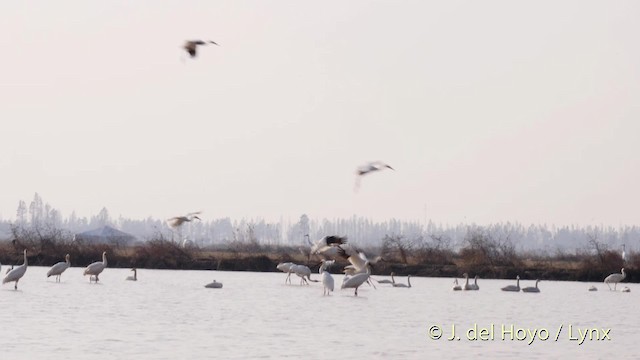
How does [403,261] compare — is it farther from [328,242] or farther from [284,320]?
[328,242]

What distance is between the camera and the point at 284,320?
2164cm

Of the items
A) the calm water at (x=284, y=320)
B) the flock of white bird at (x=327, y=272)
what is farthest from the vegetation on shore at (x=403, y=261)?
the calm water at (x=284, y=320)

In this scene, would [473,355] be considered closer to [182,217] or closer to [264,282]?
[182,217]

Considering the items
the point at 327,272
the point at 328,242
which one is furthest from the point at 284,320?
the point at 327,272

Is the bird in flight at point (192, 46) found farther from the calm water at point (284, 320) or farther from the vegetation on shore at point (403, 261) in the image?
the vegetation on shore at point (403, 261)

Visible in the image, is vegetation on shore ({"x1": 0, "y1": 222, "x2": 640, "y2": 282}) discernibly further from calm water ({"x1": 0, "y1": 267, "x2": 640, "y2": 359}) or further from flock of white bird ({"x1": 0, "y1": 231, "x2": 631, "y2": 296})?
calm water ({"x1": 0, "y1": 267, "x2": 640, "y2": 359})

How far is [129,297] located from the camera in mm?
27109

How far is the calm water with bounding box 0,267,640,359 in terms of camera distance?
1675 cm

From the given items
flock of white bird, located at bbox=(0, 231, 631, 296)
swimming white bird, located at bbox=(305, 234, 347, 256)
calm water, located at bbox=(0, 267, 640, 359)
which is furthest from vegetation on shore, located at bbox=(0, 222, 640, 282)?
swimming white bird, located at bbox=(305, 234, 347, 256)

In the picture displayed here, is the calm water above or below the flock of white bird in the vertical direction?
below

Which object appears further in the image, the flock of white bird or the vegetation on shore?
the vegetation on shore

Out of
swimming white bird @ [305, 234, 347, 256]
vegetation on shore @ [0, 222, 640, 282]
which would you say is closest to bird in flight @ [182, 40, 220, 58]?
swimming white bird @ [305, 234, 347, 256]

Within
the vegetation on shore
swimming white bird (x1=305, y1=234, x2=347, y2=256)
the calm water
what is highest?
the vegetation on shore

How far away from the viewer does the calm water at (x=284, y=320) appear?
16750 millimetres
